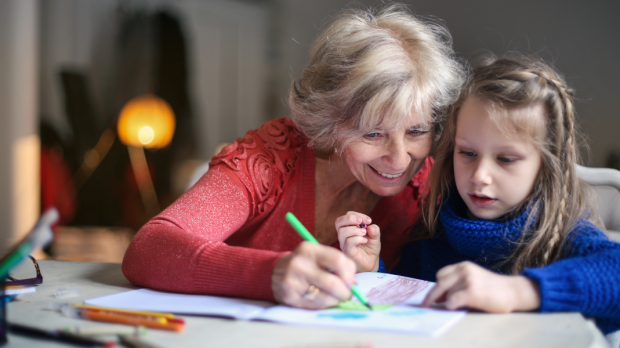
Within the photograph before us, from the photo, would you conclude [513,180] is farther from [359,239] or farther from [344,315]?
[344,315]

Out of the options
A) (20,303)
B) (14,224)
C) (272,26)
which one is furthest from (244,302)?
(14,224)

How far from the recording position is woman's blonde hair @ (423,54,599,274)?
94 cm

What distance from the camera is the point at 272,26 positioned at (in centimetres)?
341

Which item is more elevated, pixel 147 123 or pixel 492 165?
pixel 492 165

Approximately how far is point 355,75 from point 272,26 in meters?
2.51

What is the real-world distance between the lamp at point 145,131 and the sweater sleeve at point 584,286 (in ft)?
9.85

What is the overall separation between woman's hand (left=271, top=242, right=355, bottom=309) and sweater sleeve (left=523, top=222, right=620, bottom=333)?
277 millimetres

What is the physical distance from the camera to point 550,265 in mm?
756

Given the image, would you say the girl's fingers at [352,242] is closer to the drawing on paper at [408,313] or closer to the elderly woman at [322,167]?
the elderly woman at [322,167]

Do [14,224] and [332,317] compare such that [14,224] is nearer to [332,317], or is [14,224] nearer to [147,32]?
[147,32]

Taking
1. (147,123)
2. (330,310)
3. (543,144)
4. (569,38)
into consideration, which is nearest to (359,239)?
(330,310)

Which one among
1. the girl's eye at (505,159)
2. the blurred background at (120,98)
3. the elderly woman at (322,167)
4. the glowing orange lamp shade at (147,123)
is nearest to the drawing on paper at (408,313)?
the elderly woman at (322,167)

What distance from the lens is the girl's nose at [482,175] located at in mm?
943

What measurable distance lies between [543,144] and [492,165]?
108 mm
